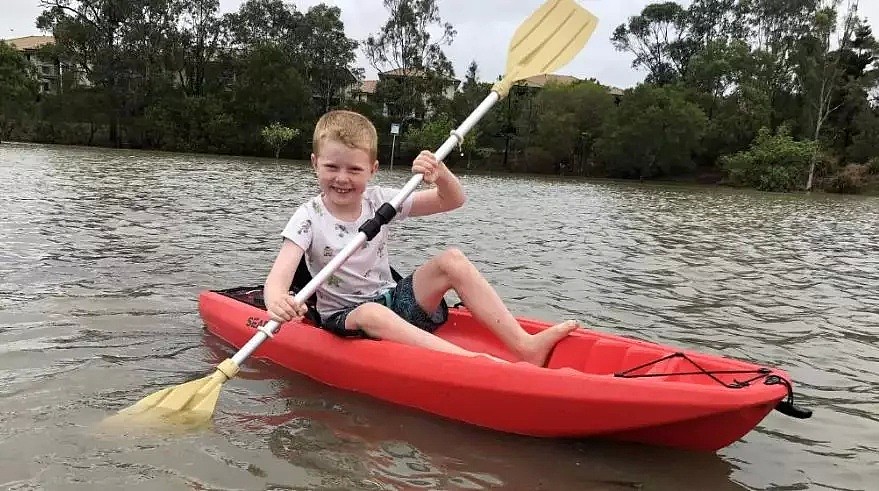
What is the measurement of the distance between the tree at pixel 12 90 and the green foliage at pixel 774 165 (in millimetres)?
38009

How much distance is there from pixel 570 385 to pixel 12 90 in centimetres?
4541

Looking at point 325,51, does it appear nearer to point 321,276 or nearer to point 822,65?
point 822,65

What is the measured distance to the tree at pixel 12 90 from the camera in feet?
132

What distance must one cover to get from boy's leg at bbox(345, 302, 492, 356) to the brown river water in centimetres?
31

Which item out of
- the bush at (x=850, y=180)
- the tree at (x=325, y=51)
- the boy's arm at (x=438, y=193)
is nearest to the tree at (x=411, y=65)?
the tree at (x=325, y=51)

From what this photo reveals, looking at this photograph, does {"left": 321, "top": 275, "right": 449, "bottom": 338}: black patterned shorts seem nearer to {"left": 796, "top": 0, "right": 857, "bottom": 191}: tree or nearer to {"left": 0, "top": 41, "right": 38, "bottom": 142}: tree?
{"left": 796, "top": 0, "right": 857, "bottom": 191}: tree

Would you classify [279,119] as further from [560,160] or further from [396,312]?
[396,312]

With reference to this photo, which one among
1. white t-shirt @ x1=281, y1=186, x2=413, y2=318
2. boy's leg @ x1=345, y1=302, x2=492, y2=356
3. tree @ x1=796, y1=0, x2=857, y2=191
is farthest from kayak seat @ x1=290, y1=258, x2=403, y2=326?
tree @ x1=796, y1=0, x2=857, y2=191

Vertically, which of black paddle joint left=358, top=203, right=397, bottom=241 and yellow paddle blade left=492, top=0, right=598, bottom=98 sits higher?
yellow paddle blade left=492, top=0, right=598, bottom=98

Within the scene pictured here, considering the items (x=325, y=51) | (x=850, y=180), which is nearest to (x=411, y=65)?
(x=325, y=51)

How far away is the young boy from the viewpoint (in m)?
3.40

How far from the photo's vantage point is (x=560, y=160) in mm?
44656

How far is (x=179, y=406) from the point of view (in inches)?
120

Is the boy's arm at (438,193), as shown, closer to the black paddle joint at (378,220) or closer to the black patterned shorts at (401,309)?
the black paddle joint at (378,220)
